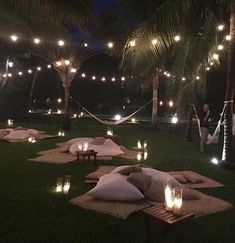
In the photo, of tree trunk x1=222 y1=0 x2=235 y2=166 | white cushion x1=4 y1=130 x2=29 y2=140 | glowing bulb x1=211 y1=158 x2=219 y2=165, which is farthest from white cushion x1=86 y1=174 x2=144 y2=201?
white cushion x1=4 y1=130 x2=29 y2=140

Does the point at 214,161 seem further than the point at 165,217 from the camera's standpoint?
Yes

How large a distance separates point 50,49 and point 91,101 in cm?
1255

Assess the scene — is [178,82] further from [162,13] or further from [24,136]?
[24,136]

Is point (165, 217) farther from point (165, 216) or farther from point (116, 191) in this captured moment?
point (116, 191)

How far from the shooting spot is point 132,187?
6.14m

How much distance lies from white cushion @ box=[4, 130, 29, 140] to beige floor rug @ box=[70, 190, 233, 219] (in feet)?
23.8

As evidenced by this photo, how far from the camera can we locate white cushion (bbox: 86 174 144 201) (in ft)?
19.7

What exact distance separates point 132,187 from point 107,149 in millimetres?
4317

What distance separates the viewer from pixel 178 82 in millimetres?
10703

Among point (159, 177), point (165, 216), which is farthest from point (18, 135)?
point (165, 216)

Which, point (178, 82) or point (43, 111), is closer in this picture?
point (178, 82)

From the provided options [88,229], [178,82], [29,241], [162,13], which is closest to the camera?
[29,241]

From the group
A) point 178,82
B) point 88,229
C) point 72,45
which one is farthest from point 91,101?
point 88,229

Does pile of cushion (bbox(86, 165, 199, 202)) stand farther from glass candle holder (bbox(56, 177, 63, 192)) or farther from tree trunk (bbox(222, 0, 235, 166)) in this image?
tree trunk (bbox(222, 0, 235, 166))
